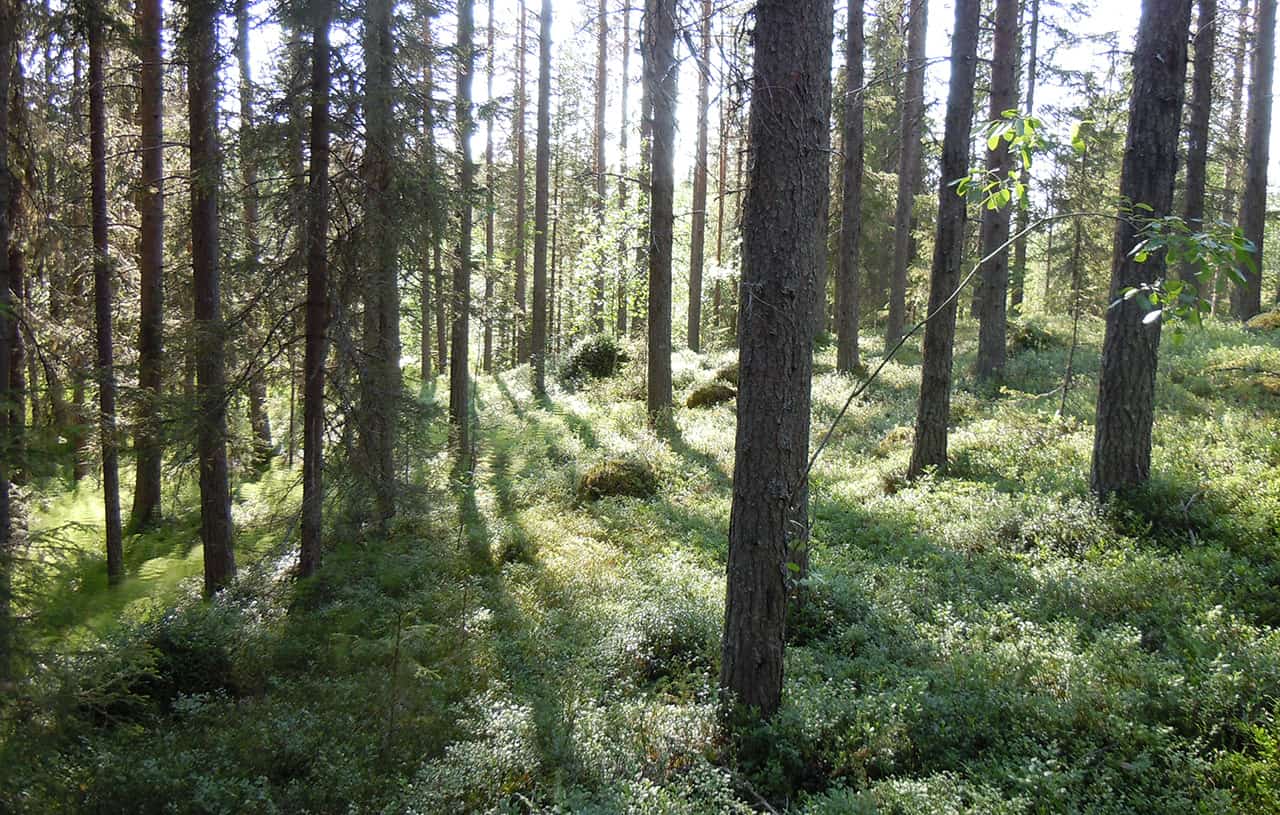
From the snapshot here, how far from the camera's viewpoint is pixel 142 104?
11.6m

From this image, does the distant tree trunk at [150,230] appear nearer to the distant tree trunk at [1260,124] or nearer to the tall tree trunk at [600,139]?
the tall tree trunk at [600,139]

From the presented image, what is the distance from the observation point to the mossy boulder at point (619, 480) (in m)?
11.5

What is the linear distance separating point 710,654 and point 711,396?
1108 centimetres

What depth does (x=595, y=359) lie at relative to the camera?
73.9ft

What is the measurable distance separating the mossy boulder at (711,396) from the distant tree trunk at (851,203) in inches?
112

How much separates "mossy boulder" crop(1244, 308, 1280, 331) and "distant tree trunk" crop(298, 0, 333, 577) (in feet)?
57.7

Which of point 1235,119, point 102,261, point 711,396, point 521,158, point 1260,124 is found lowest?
point 711,396

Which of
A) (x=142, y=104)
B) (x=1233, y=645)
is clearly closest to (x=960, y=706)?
(x=1233, y=645)

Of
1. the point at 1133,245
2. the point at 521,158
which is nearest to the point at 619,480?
the point at 1133,245

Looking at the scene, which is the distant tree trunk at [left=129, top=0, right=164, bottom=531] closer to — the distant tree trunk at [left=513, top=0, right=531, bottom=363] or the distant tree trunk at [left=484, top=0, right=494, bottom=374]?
the distant tree trunk at [left=484, top=0, right=494, bottom=374]

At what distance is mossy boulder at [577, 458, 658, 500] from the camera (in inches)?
453

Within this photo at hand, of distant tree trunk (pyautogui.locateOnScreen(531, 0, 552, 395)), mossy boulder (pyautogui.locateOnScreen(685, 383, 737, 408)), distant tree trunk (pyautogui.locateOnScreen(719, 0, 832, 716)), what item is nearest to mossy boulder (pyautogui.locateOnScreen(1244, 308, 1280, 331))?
mossy boulder (pyautogui.locateOnScreen(685, 383, 737, 408))

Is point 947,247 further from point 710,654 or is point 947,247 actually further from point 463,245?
point 463,245

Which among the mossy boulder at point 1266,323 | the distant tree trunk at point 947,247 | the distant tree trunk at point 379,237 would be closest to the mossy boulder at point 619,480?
the distant tree trunk at point 379,237
